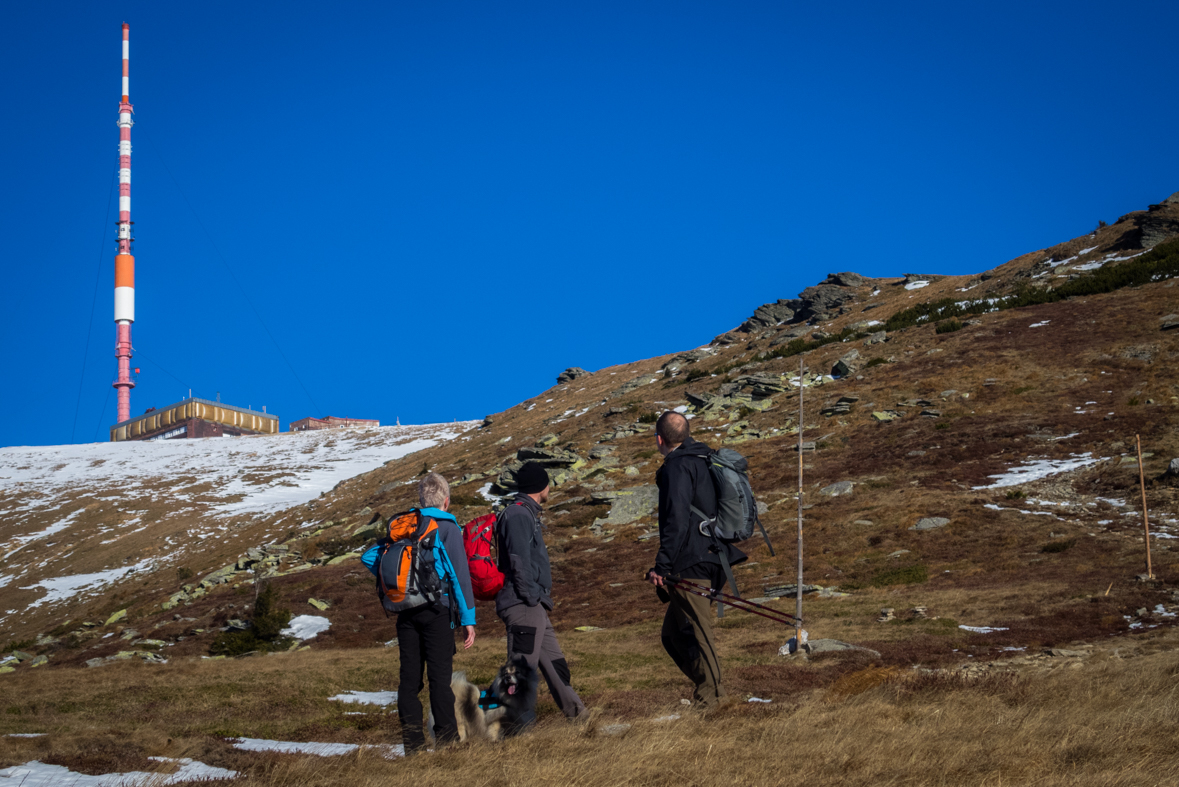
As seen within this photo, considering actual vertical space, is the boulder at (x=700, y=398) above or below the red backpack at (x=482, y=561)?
above

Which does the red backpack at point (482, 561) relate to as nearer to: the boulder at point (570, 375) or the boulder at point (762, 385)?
the boulder at point (762, 385)

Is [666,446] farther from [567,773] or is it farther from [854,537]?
[854,537]

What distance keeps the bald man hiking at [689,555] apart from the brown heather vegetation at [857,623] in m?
0.46

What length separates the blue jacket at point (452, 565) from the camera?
5.83 metres

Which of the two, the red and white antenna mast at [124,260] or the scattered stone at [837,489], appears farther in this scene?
the red and white antenna mast at [124,260]

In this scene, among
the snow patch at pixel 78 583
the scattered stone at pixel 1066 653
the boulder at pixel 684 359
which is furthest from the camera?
the boulder at pixel 684 359

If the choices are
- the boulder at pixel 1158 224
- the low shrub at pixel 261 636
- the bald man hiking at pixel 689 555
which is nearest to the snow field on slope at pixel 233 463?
the low shrub at pixel 261 636

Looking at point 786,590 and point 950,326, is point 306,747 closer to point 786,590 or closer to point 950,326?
point 786,590

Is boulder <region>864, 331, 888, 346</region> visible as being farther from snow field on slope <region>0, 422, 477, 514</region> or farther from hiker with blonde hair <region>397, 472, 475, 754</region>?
hiker with blonde hair <region>397, 472, 475, 754</region>

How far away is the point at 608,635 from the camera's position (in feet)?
50.6

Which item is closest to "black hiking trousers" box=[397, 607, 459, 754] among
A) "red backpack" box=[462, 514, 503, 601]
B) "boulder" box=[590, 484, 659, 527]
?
"red backpack" box=[462, 514, 503, 601]

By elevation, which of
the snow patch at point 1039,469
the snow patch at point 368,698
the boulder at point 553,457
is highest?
the boulder at point 553,457

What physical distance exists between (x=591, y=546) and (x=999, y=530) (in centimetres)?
1164

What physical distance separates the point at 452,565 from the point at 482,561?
52 centimetres
